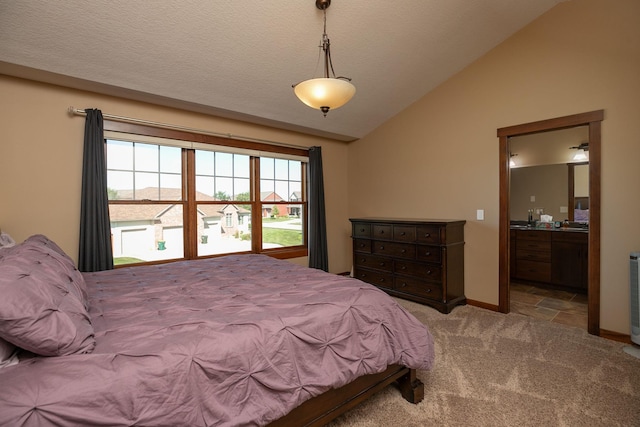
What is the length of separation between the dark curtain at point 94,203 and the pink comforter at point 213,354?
96 centimetres

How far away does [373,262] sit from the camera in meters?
4.18

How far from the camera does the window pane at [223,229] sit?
386 cm

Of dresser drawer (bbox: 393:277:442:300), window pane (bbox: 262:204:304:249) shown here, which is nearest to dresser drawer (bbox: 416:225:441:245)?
dresser drawer (bbox: 393:277:442:300)

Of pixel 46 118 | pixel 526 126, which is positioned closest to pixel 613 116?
pixel 526 126

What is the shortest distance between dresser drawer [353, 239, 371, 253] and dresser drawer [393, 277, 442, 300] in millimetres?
587

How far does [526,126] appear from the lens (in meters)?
3.22

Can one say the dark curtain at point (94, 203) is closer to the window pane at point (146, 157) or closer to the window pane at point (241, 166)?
the window pane at point (146, 157)

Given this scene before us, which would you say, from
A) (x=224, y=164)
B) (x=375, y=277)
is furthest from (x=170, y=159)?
(x=375, y=277)

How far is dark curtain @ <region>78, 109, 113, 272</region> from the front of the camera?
111 inches

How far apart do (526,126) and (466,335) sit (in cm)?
227

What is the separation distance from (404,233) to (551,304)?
202cm

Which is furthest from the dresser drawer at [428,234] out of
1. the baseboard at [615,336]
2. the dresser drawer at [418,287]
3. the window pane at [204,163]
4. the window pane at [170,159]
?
the window pane at [170,159]

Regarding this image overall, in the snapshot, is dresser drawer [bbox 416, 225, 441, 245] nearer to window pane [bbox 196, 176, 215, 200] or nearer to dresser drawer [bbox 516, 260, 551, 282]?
dresser drawer [bbox 516, 260, 551, 282]

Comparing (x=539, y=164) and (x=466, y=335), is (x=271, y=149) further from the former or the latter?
(x=539, y=164)
